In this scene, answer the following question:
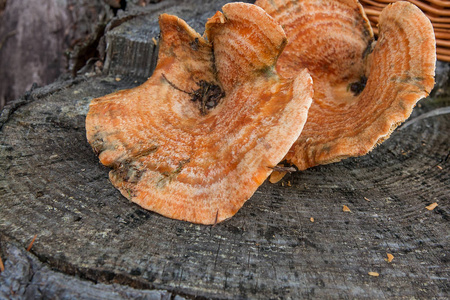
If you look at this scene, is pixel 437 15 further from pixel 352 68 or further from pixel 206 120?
pixel 206 120

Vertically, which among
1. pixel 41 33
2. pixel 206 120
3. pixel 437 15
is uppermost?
pixel 437 15

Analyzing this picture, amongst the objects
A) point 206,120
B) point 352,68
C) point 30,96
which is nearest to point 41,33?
point 30,96

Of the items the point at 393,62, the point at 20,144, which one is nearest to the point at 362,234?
the point at 393,62

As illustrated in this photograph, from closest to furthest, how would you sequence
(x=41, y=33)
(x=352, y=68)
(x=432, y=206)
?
(x=432, y=206) → (x=352, y=68) → (x=41, y=33)

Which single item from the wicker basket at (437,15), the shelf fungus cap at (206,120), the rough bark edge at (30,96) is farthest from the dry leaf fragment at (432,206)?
the rough bark edge at (30,96)

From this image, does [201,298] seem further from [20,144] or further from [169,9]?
[169,9]

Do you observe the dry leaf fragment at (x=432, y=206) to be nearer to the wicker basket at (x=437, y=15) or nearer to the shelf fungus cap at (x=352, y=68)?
the shelf fungus cap at (x=352, y=68)
